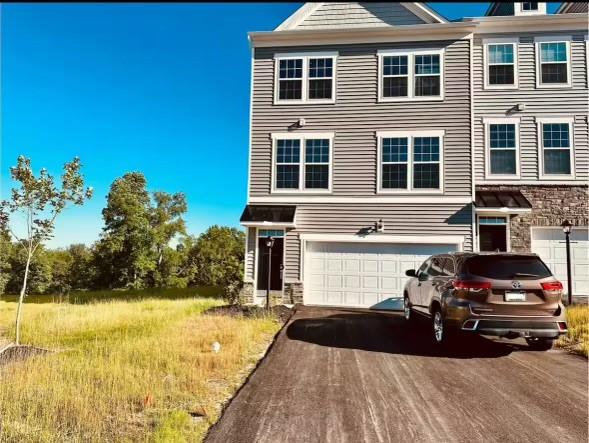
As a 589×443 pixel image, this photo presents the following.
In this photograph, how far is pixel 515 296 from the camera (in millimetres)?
6344

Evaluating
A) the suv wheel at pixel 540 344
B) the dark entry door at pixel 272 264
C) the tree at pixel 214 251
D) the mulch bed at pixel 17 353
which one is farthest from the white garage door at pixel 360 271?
the tree at pixel 214 251

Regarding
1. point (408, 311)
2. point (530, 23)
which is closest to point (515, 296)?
point (408, 311)

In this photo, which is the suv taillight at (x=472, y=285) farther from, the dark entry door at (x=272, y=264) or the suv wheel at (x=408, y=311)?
the dark entry door at (x=272, y=264)

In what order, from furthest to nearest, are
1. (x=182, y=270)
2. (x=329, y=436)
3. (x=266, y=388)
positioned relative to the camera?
(x=182, y=270) < (x=266, y=388) < (x=329, y=436)

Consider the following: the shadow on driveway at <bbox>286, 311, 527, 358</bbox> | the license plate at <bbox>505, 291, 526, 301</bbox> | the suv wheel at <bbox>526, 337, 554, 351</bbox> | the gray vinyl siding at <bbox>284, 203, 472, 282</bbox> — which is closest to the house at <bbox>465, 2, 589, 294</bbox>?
the gray vinyl siding at <bbox>284, 203, 472, 282</bbox>

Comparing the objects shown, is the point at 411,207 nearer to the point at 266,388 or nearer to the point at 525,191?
the point at 525,191

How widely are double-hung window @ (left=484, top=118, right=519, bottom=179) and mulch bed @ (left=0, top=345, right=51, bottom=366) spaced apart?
47.2 feet

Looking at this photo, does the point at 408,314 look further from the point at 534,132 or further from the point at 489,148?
the point at 534,132

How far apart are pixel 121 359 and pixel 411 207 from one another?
34.4 ft

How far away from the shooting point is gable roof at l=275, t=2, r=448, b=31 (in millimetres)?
14281

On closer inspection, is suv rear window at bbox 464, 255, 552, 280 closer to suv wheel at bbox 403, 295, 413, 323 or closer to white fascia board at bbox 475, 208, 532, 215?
suv wheel at bbox 403, 295, 413, 323

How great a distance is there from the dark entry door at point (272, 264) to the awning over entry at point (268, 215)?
30.7 inches

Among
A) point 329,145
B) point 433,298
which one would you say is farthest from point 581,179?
A: point 433,298

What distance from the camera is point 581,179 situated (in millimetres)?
13867
